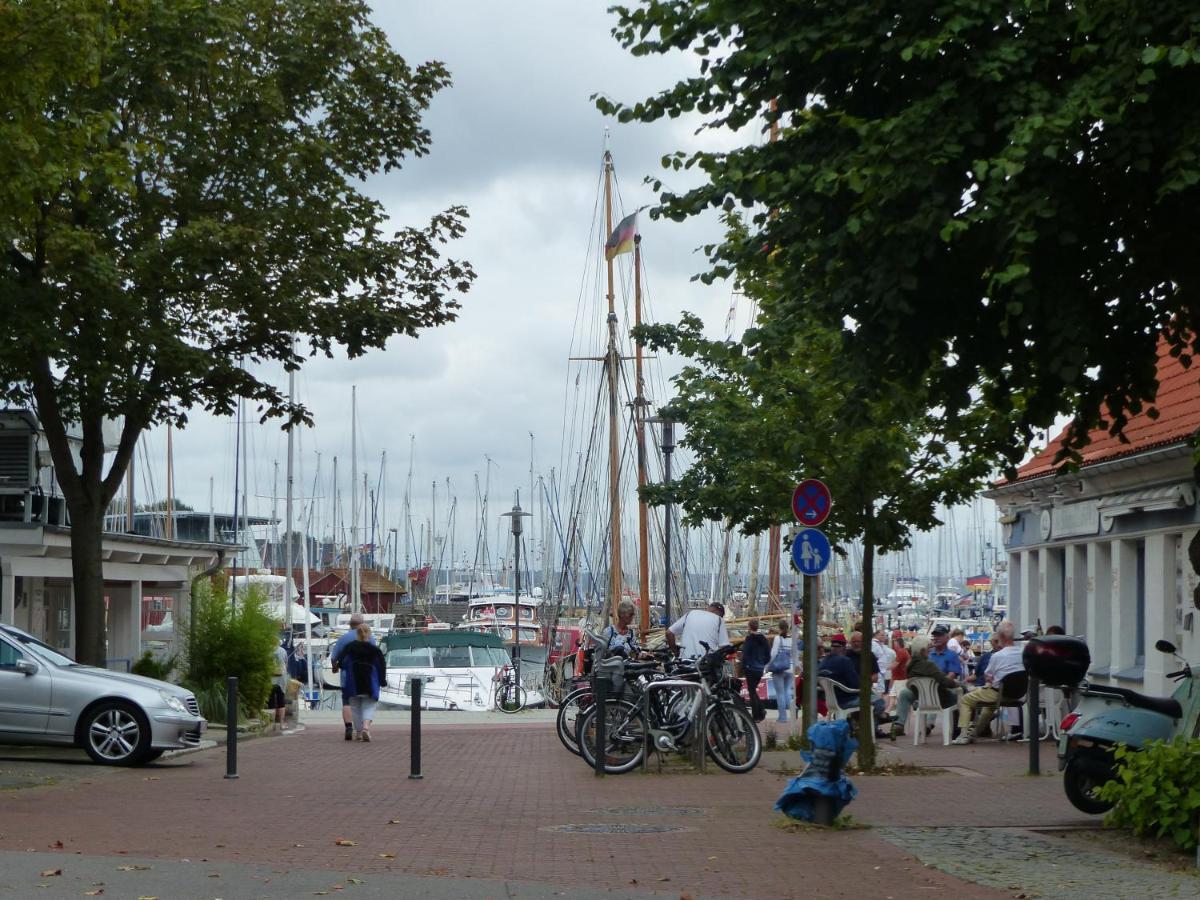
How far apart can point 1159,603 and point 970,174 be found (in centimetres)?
1312

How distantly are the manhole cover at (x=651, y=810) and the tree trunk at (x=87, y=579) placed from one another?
10010 mm

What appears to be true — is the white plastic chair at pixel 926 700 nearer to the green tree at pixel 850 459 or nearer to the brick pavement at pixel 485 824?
the green tree at pixel 850 459

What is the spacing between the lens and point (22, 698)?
61.7 ft

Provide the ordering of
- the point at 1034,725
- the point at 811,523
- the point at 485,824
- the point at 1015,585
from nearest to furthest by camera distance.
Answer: the point at 485,824 < the point at 1034,725 < the point at 811,523 < the point at 1015,585

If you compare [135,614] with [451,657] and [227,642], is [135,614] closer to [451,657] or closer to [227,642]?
[227,642]

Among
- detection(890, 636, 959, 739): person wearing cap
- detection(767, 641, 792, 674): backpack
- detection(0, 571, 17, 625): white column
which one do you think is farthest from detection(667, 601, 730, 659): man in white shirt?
detection(0, 571, 17, 625): white column

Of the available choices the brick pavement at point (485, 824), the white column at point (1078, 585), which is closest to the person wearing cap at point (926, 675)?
the white column at point (1078, 585)

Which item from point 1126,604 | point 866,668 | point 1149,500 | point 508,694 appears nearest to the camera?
point 866,668

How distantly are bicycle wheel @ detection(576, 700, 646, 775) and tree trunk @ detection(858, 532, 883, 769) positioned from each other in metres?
2.34

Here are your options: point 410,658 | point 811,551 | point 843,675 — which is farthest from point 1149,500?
point 410,658

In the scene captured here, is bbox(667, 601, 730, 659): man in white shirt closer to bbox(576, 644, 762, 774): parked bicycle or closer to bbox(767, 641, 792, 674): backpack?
bbox(576, 644, 762, 774): parked bicycle

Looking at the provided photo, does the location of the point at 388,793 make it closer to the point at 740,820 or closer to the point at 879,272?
the point at 740,820

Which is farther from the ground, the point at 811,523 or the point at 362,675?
the point at 811,523

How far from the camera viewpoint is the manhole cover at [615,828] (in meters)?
13.0
